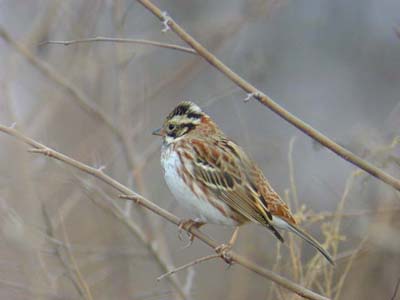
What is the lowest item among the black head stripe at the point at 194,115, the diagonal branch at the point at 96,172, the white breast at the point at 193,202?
the diagonal branch at the point at 96,172

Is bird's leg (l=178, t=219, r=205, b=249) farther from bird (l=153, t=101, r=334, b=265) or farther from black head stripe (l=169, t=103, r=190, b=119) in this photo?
black head stripe (l=169, t=103, r=190, b=119)

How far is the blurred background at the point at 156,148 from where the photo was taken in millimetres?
4359

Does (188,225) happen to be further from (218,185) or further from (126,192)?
(126,192)

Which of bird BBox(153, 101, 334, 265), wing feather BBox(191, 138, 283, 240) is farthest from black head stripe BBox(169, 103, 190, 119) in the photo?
wing feather BBox(191, 138, 283, 240)

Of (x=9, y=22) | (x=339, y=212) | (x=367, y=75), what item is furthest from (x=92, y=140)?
(x=367, y=75)

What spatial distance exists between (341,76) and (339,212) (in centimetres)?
958

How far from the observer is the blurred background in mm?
4359

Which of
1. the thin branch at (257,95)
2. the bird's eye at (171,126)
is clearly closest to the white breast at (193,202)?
Answer: the bird's eye at (171,126)

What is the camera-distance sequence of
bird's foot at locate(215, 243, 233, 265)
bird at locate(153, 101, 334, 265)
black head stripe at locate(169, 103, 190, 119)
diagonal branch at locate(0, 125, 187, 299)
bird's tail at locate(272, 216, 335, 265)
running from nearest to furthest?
diagonal branch at locate(0, 125, 187, 299) → bird's tail at locate(272, 216, 335, 265) → bird's foot at locate(215, 243, 233, 265) → bird at locate(153, 101, 334, 265) → black head stripe at locate(169, 103, 190, 119)

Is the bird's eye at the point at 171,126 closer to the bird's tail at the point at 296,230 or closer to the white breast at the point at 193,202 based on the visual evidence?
the white breast at the point at 193,202

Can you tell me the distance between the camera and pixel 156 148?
6.16 metres

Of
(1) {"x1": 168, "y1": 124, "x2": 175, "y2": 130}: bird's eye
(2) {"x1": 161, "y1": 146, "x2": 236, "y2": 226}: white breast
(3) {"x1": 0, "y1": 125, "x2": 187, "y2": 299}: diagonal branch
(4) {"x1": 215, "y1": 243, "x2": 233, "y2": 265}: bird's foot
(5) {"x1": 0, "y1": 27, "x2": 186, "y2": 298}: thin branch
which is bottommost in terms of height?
(4) {"x1": 215, "y1": 243, "x2": 233, "y2": 265}: bird's foot

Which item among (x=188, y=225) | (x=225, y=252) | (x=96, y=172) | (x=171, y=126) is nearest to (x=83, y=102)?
(x=171, y=126)

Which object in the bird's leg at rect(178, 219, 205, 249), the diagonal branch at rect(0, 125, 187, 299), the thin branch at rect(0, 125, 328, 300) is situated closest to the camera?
the thin branch at rect(0, 125, 328, 300)
